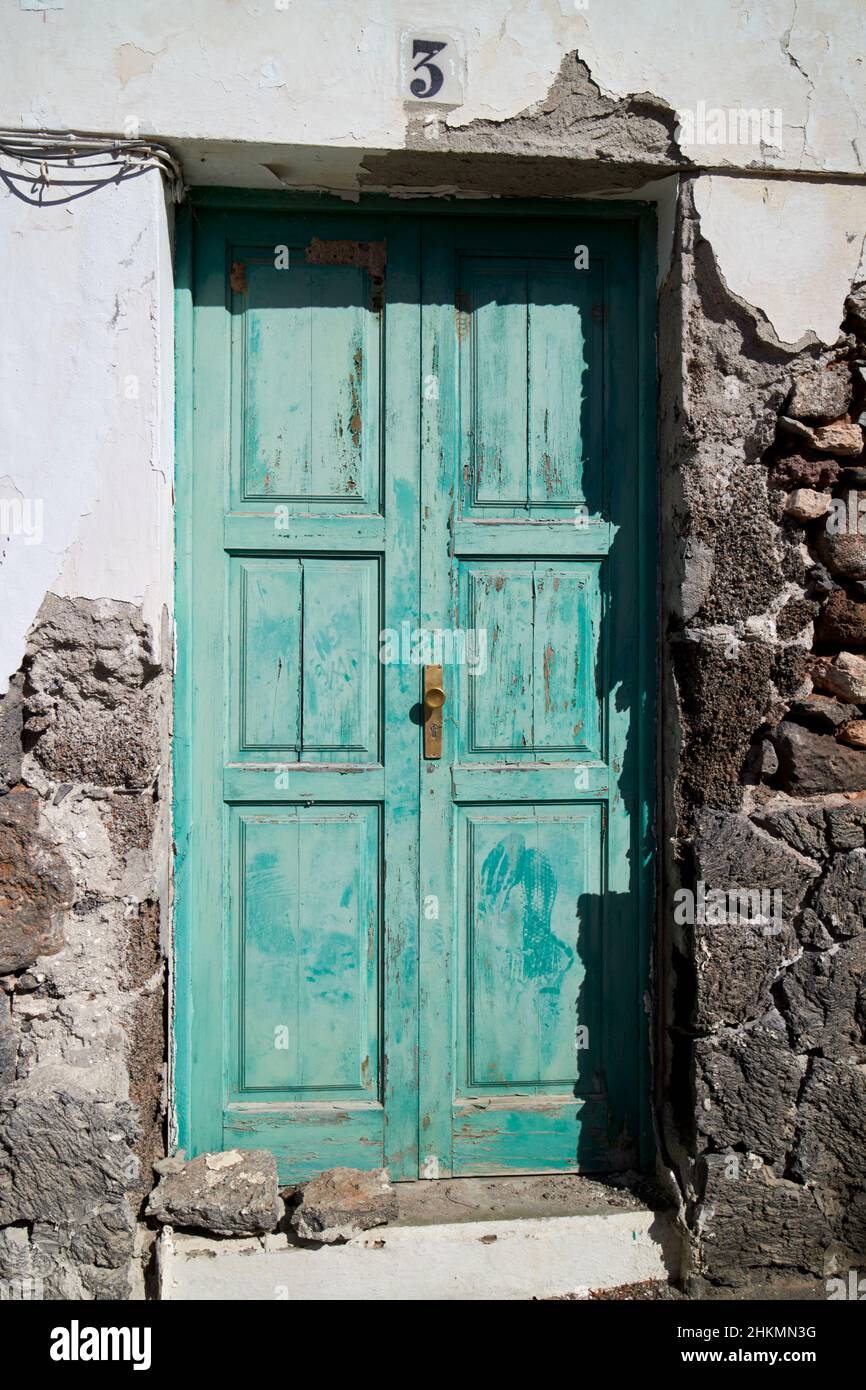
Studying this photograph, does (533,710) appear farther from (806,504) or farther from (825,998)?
(825,998)

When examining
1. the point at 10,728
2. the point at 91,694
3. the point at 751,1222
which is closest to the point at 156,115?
the point at 91,694

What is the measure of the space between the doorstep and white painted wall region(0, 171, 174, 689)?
1.53 metres

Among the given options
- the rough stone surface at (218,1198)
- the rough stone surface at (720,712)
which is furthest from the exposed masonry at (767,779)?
the rough stone surface at (218,1198)

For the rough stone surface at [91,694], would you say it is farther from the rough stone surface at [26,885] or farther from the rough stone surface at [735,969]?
the rough stone surface at [735,969]

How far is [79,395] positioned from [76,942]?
4.30ft

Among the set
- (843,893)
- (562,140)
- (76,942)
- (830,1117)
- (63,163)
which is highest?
(562,140)

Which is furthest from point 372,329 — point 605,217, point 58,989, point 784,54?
point 58,989

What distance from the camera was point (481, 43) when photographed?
2455mm

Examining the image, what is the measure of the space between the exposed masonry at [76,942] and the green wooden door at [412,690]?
0.70 feet

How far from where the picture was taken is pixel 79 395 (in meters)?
2.41

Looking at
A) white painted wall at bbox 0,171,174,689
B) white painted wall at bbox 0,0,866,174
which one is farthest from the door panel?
white painted wall at bbox 0,171,174,689

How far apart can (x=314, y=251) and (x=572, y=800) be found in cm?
161

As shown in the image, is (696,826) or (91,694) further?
(696,826)

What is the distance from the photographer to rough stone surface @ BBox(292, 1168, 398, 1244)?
2.44m
